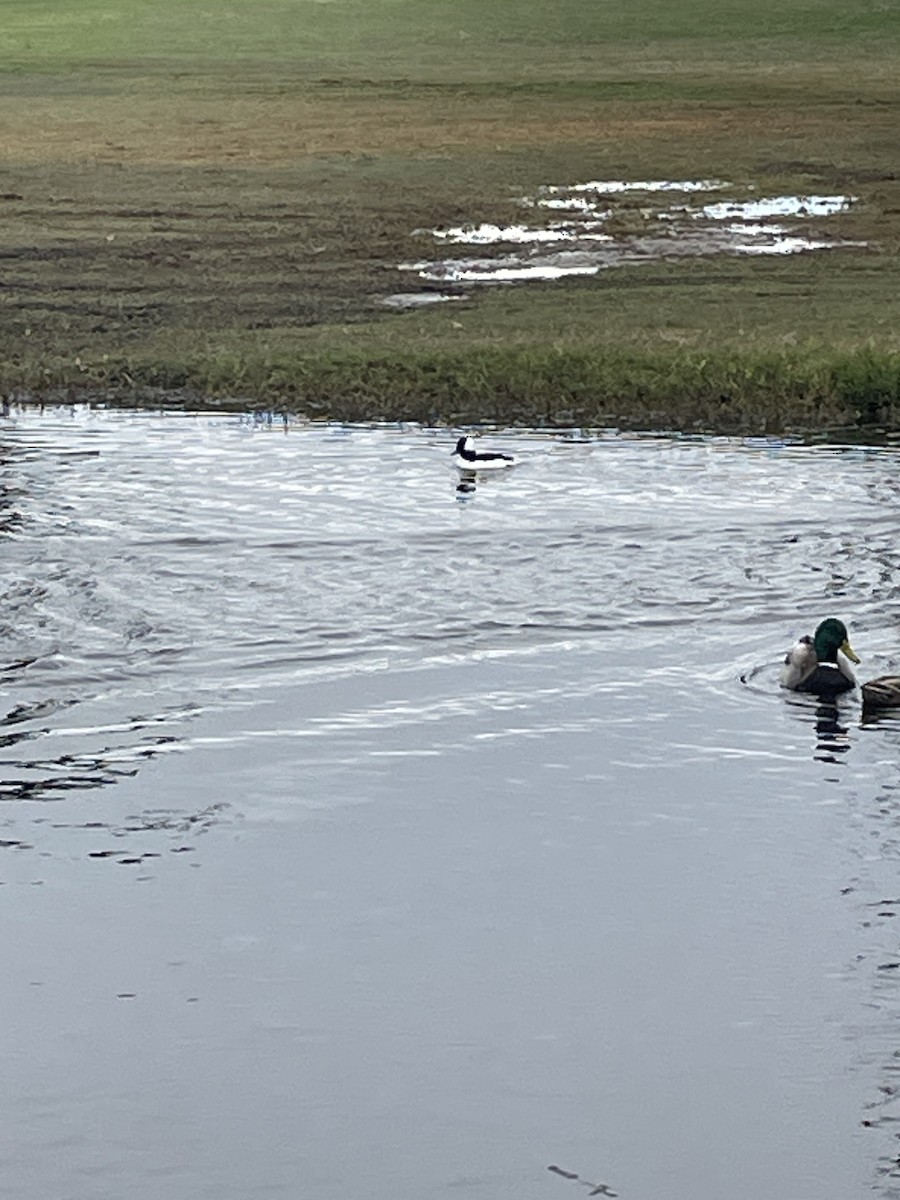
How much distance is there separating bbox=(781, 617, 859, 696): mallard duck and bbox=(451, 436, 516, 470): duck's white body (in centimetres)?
830

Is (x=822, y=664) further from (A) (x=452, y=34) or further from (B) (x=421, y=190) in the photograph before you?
(A) (x=452, y=34)

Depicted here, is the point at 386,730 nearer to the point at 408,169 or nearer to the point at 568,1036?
the point at 568,1036

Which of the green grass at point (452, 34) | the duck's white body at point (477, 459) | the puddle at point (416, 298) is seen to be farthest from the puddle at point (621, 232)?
the green grass at point (452, 34)

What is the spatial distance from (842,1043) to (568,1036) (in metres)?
1.35

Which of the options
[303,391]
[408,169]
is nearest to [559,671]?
[303,391]

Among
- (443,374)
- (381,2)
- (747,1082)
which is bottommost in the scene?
(747,1082)

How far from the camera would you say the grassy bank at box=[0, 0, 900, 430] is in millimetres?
32344

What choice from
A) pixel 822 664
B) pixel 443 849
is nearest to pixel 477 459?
pixel 822 664

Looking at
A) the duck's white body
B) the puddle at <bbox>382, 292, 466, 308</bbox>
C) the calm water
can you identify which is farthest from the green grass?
the calm water

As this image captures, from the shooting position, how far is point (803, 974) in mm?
13094

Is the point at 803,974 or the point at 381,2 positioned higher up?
the point at 381,2

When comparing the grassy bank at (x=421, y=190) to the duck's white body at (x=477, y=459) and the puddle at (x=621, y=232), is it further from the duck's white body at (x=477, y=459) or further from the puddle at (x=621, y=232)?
the duck's white body at (x=477, y=459)

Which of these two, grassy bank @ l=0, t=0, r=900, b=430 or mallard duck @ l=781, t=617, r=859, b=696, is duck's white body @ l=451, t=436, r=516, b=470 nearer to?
grassy bank @ l=0, t=0, r=900, b=430

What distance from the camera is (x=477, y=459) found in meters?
26.9
